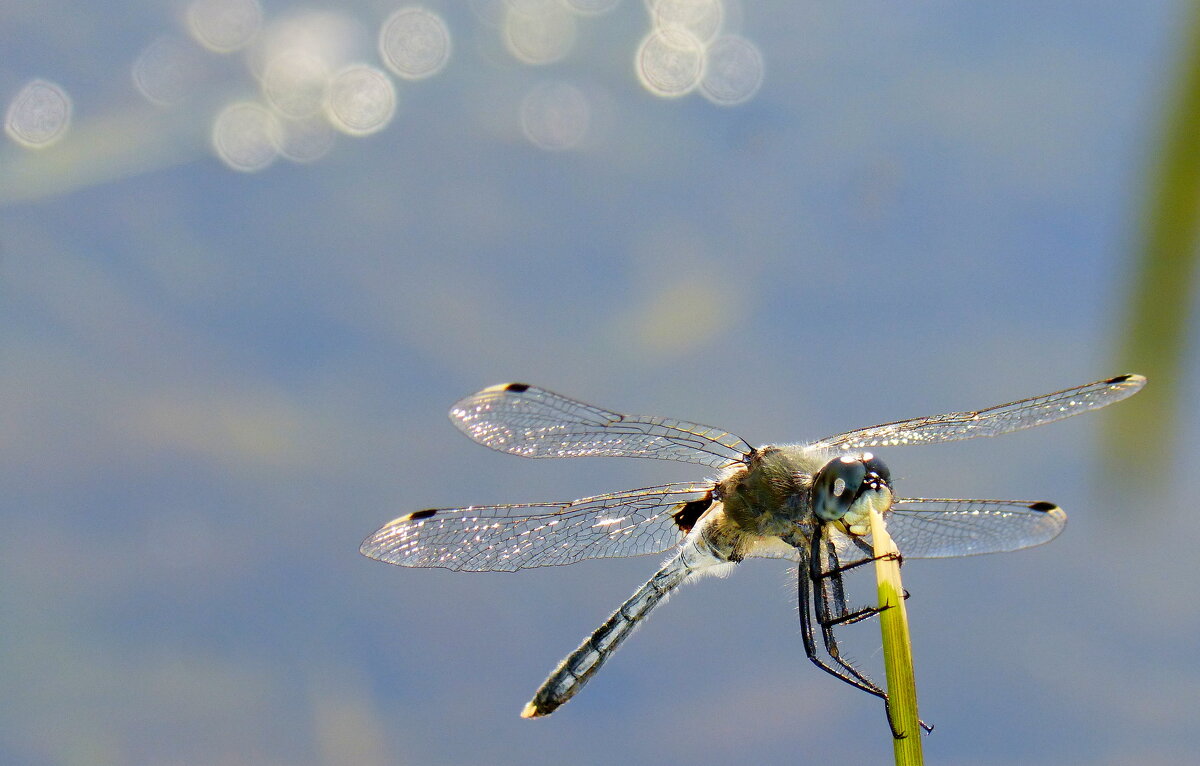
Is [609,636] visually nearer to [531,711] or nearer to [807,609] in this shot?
[531,711]

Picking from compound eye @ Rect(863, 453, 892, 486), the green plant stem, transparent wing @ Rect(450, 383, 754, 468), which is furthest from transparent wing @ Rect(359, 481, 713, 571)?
the green plant stem

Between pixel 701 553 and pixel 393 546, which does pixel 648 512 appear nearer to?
pixel 701 553

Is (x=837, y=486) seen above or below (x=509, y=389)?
below

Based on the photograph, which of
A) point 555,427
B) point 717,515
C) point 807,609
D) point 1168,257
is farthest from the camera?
point 1168,257

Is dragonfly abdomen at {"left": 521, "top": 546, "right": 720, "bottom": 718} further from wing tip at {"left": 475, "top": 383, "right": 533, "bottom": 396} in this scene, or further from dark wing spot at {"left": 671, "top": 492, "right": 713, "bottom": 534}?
wing tip at {"left": 475, "top": 383, "right": 533, "bottom": 396}

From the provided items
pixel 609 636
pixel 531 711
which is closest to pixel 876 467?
pixel 609 636

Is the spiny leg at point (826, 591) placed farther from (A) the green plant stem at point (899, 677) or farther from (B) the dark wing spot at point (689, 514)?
(A) the green plant stem at point (899, 677)

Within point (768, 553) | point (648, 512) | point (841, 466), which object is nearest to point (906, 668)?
point (841, 466)
